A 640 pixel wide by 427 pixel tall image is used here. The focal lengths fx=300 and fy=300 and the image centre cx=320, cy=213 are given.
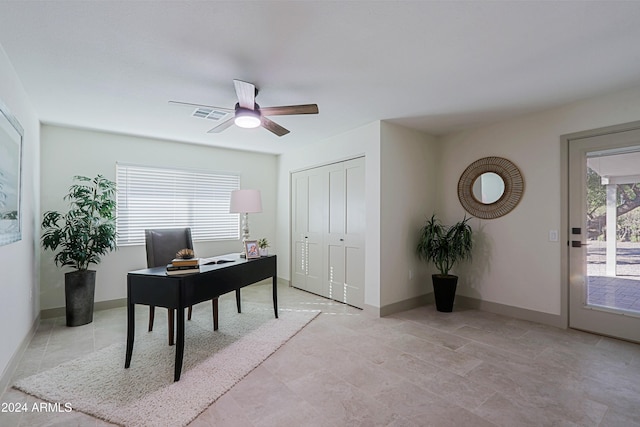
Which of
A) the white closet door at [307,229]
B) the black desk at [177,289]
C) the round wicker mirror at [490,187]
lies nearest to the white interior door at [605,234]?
the round wicker mirror at [490,187]

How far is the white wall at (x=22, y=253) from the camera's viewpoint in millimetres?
2219

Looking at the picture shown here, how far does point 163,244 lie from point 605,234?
471 cm

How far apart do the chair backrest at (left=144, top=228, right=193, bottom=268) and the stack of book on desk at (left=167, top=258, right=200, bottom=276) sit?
999mm

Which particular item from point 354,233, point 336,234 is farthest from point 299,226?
point 354,233

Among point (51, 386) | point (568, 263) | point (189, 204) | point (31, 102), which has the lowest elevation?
point (51, 386)

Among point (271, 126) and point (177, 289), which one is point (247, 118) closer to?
point (271, 126)

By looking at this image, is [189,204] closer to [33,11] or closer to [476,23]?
[33,11]

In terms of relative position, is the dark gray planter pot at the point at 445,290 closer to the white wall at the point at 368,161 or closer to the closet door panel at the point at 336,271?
the white wall at the point at 368,161

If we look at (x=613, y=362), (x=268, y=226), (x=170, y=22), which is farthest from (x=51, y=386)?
(x=613, y=362)

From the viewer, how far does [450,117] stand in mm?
3639

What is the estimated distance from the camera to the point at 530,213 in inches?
140

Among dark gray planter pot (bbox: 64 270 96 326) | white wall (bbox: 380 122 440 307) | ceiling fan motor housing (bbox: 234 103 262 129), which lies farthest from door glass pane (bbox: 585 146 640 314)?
dark gray planter pot (bbox: 64 270 96 326)

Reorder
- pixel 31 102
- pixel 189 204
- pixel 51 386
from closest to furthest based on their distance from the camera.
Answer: pixel 51 386 → pixel 31 102 → pixel 189 204

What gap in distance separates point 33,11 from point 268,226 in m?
4.26
